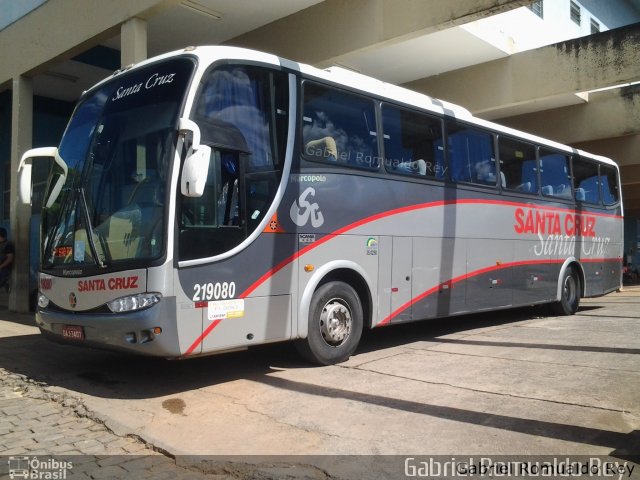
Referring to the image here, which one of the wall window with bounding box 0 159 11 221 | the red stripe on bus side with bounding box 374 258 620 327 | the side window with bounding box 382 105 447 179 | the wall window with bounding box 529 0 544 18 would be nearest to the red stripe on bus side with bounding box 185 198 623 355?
the side window with bounding box 382 105 447 179

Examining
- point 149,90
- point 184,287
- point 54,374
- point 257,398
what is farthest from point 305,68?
point 54,374

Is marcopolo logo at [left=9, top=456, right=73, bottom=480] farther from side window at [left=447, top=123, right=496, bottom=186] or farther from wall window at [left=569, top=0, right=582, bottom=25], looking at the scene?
wall window at [left=569, top=0, right=582, bottom=25]

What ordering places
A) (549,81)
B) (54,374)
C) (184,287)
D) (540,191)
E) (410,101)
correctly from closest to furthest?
(184,287)
(54,374)
(410,101)
(540,191)
(549,81)

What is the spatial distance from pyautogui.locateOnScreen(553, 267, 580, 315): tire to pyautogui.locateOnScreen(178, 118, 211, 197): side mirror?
9.00 meters

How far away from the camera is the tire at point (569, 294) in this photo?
1183cm

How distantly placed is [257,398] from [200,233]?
1.73 metres

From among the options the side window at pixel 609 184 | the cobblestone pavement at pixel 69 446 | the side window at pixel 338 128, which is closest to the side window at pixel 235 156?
the side window at pixel 338 128

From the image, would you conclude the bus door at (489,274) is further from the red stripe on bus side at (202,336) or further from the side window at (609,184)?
the red stripe on bus side at (202,336)

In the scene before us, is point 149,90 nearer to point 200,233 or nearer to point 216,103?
point 216,103

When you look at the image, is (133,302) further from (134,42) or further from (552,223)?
(552,223)

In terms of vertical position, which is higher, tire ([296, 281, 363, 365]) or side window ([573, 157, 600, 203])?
side window ([573, 157, 600, 203])

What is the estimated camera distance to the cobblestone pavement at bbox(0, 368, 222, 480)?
155 inches

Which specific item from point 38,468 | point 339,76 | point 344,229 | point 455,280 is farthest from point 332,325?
point 38,468

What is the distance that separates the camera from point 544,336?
29.6ft
